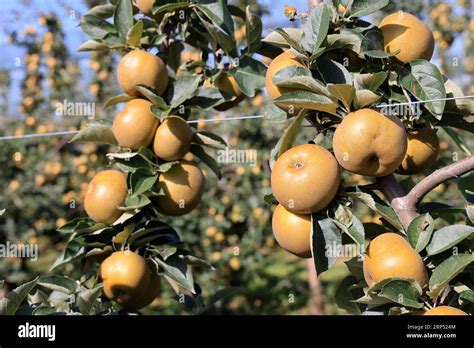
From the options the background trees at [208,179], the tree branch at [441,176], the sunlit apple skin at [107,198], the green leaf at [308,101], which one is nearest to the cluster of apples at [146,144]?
the sunlit apple skin at [107,198]


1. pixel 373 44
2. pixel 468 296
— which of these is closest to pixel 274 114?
pixel 373 44

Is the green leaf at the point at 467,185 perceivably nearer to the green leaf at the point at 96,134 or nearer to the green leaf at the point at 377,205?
the green leaf at the point at 377,205

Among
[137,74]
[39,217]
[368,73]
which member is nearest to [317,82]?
[368,73]

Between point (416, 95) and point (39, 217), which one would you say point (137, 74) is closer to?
point (416, 95)

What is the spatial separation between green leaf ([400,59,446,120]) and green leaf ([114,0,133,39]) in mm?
607

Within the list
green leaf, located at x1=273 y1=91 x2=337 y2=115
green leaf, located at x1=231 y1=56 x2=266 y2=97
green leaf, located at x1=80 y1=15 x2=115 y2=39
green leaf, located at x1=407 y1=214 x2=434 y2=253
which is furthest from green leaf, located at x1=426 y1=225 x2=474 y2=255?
green leaf, located at x1=80 y1=15 x2=115 y2=39

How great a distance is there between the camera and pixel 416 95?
88cm

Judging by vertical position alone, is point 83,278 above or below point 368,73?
below

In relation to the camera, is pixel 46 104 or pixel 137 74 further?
pixel 46 104

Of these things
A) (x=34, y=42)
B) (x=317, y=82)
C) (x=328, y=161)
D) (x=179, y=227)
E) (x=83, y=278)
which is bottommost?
(x=179, y=227)

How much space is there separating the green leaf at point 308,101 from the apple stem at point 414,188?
15cm

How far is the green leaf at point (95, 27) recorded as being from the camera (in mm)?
1267

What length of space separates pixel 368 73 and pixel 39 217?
288 centimetres

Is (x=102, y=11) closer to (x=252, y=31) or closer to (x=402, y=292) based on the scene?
(x=252, y=31)
